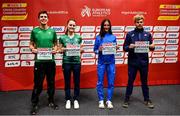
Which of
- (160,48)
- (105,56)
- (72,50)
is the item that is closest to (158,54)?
(160,48)

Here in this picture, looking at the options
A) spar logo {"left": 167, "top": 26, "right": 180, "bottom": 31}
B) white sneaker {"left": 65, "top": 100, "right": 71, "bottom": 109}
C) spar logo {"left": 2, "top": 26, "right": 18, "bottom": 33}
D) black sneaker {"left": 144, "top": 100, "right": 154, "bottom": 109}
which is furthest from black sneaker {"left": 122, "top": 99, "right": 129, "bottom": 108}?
spar logo {"left": 2, "top": 26, "right": 18, "bottom": 33}

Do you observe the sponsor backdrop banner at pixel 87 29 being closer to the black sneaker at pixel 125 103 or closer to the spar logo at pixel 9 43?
the spar logo at pixel 9 43

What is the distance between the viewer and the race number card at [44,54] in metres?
3.89

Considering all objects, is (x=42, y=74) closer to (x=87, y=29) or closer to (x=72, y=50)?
(x=72, y=50)

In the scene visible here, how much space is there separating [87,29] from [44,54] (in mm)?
1381

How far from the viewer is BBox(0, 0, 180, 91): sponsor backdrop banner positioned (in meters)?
4.87

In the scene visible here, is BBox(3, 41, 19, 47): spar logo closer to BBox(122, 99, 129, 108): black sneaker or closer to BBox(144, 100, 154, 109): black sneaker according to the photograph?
BBox(122, 99, 129, 108): black sneaker

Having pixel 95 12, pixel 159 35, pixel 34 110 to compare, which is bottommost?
pixel 34 110

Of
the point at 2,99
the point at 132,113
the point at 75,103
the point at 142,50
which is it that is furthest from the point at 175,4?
the point at 2,99

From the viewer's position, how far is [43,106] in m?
4.34

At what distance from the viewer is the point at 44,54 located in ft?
12.8

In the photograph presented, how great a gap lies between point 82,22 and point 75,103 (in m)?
1.54

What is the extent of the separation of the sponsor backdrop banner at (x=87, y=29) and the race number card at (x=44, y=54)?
3.75ft

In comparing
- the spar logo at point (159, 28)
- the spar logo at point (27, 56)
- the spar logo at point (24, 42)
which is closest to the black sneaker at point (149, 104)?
the spar logo at point (159, 28)
